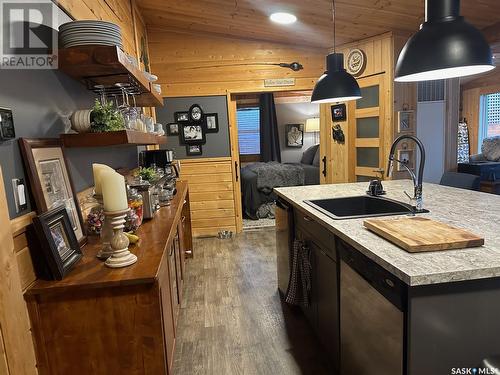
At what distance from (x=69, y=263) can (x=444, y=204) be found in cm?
208

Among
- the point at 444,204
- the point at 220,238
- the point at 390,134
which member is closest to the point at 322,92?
the point at 444,204

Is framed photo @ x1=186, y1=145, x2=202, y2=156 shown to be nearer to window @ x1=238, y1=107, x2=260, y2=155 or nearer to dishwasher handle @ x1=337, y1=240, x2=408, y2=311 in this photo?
dishwasher handle @ x1=337, y1=240, x2=408, y2=311

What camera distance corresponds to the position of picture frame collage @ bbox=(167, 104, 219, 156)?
4.88 m

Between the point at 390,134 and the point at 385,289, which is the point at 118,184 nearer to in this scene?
the point at 385,289

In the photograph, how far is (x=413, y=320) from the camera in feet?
3.78

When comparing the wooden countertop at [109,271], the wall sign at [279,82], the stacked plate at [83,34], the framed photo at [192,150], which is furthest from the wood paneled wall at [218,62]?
the wooden countertop at [109,271]

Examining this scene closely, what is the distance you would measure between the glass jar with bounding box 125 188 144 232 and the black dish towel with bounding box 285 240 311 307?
108 centimetres

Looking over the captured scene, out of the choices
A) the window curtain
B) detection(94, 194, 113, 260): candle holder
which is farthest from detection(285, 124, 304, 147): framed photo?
detection(94, 194, 113, 260): candle holder

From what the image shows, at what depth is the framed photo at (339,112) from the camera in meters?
4.59

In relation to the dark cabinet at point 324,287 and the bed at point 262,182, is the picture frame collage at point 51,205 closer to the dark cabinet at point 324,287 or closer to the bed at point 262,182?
the dark cabinet at point 324,287

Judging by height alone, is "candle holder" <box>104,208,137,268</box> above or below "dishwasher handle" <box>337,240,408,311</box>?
above

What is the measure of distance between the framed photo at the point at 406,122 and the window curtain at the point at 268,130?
4.61 metres

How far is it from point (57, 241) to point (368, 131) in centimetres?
389

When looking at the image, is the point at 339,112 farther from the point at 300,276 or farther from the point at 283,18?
the point at 300,276
